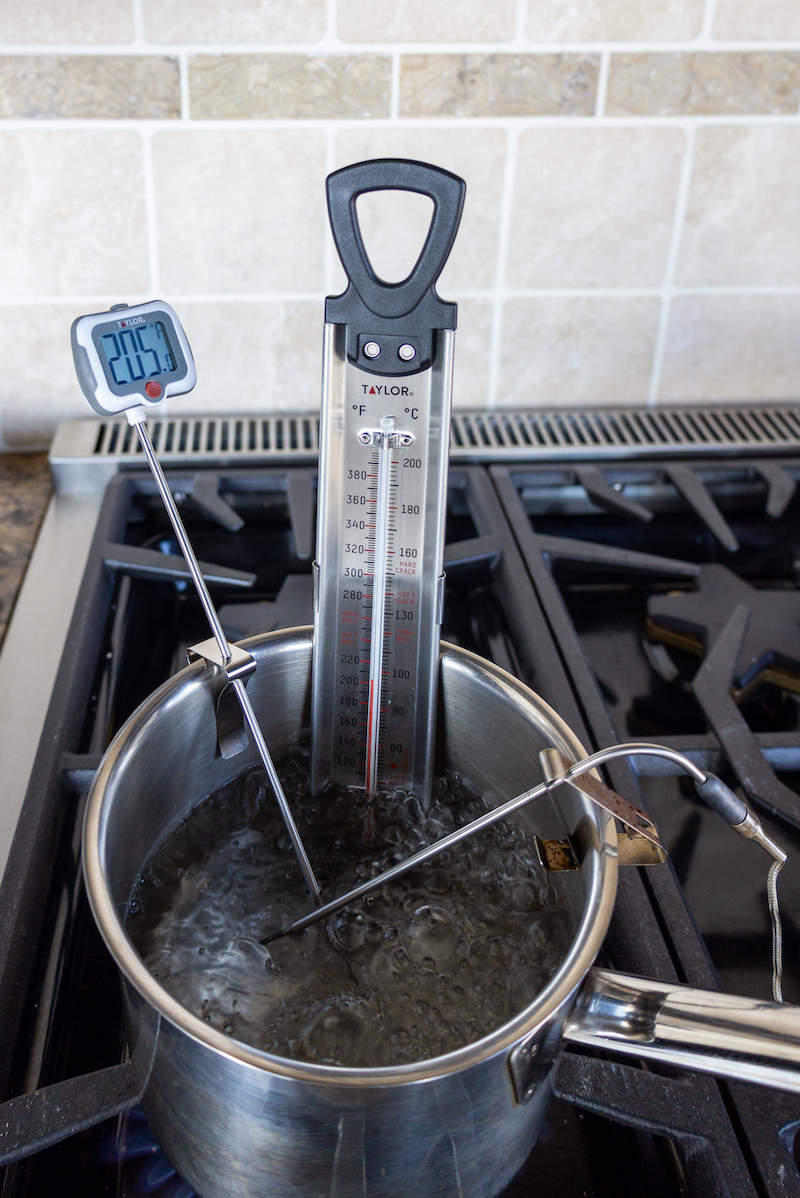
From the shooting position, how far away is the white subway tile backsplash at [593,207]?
101 cm

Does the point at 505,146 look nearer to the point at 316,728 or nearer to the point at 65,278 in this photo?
the point at 65,278

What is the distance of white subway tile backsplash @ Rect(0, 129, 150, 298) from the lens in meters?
0.95

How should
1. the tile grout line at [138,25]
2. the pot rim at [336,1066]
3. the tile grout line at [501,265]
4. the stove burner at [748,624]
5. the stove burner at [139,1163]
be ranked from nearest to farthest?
1. the pot rim at [336,1066]
2. the stove burner at [139,1163]
3. the stove burner at [748,624]
4. the tile grout line at [138,25]
5. the tile grout line at [501,265]

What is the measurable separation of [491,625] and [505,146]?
1.79 ft

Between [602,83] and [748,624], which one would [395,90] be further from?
[748,624]

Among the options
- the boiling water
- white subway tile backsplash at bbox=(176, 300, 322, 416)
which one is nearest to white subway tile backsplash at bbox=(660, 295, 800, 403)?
white subway tile backsplash at bbox=(176, 300, 322, 416)

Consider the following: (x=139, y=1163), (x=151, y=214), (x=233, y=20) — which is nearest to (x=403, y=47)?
(x=233, y=20)

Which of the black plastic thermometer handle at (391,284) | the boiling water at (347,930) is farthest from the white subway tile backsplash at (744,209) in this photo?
the boiling water at (347,930)

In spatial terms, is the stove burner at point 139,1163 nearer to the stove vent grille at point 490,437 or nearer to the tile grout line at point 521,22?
the stove vent grille at point 490,437

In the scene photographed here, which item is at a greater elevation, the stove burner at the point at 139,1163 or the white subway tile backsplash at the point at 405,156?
the white subway tile backsplash at the point at 405,156

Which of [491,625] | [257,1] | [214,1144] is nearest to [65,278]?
[257,1]

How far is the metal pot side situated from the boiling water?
28mm

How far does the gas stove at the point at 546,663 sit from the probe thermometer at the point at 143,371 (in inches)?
6.6

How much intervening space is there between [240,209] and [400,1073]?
0.91 m
